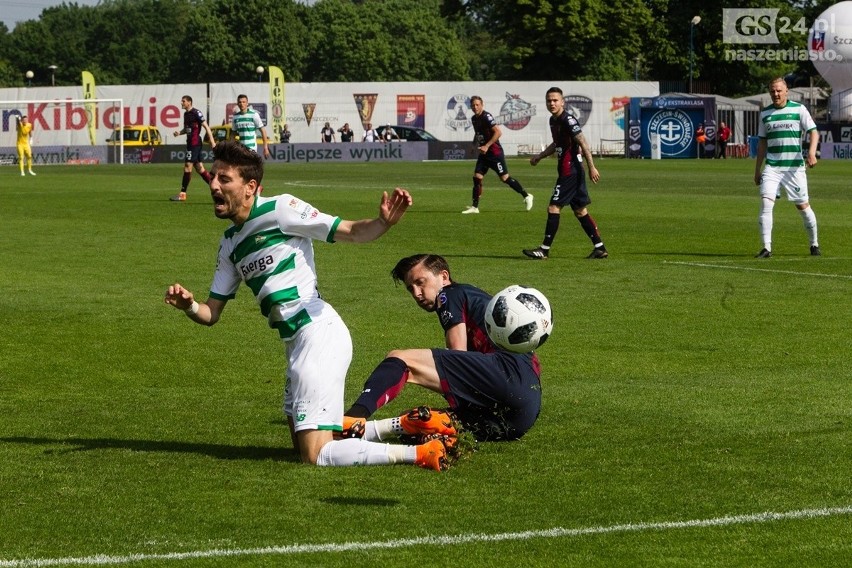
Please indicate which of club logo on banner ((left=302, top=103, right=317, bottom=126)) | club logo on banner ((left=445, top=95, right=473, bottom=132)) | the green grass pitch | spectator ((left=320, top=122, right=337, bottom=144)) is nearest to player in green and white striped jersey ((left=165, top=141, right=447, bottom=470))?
the green grass pitch

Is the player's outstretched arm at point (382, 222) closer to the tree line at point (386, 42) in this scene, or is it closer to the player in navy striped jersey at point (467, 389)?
the player in navy striped jersey at point (467, 389)

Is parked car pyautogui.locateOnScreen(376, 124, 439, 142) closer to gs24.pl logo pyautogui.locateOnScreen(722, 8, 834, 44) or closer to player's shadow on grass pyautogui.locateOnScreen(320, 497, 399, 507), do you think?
gs24.pl logo pyautogui.locateOnScreen(722, 8, 834, 44)

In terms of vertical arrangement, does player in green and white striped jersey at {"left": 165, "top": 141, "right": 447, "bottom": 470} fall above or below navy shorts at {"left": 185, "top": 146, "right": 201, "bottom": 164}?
below

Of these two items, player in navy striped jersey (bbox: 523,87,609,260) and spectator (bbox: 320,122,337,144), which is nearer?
→ player in navy striped jersey (bbox: 523,87,609,260)

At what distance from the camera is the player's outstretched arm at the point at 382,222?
6473 millimetres

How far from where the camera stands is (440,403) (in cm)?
857

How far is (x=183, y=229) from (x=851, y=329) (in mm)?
13389

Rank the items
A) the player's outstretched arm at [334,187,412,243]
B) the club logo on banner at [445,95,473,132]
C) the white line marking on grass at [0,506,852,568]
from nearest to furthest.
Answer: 1. the white line marking on grass at [0,506,852,568]
2. the player's outstretched arm at [334,187,412,243]
3. the club logo on banner at [445,95,473,132]

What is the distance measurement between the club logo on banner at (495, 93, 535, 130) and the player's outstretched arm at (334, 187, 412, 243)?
68853mm

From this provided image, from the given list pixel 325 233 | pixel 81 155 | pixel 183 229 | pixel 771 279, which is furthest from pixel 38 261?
pixel 81 155

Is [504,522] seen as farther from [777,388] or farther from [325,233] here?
[777,388]

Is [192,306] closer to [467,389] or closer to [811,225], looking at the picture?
[467,389]

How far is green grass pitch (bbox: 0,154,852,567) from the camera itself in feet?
17.8

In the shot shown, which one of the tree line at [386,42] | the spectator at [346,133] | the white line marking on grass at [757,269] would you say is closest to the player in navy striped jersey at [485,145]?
the white line marking on grass at [757,269]
